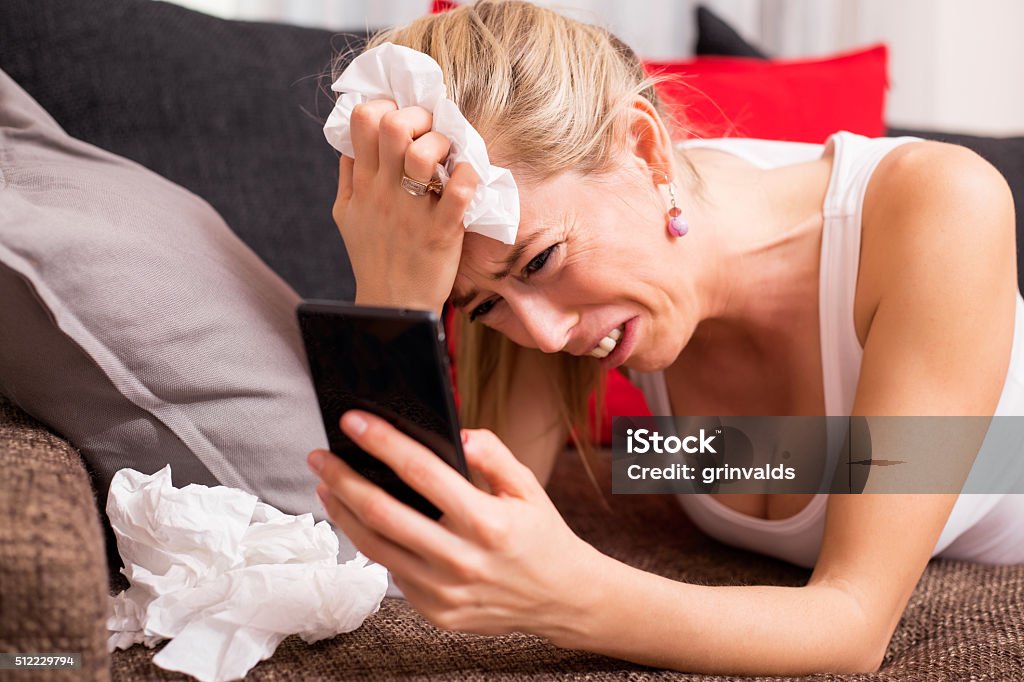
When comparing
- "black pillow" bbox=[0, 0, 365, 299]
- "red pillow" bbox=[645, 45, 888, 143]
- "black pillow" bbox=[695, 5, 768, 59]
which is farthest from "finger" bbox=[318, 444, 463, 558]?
"black pillow" bbox=[695, 5, 768, 59]

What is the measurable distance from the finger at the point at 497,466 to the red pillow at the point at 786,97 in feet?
3.41

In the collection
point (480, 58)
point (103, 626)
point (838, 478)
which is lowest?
point (838, 478)

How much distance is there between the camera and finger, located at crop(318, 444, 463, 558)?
714mm

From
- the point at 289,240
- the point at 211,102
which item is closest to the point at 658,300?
the point at 289,240

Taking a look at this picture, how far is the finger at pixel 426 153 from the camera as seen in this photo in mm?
960

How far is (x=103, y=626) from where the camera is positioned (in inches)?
27.0

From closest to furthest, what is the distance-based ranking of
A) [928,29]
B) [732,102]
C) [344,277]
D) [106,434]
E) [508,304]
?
[106,434]
[508,304]
[344,277]
[732,102]
[928,29]

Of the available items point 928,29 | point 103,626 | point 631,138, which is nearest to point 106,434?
point 103,626

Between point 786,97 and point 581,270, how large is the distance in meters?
0.88

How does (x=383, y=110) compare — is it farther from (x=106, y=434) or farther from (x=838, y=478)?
(x=838, y=478)

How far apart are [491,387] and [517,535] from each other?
2.36 feet

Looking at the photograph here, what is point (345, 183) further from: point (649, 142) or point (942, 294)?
point (942, 294)

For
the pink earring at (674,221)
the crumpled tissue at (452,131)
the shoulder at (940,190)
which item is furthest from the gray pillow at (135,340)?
the shoulder at (940,190)

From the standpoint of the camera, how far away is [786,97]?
1.72 m
